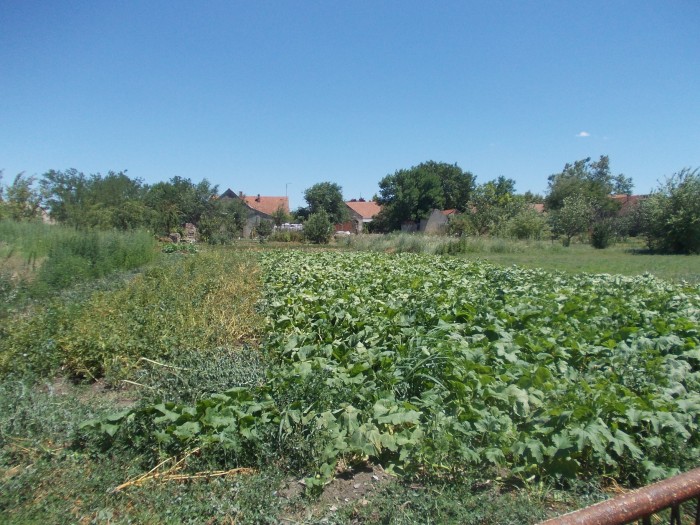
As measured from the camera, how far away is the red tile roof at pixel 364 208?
89500 mm

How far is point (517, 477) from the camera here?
317cm

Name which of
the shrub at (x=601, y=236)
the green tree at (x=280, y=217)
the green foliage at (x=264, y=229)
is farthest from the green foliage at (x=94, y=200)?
the green tree at (x=280, y=217)

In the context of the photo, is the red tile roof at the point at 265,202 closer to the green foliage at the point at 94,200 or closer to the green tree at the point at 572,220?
the green tree at the point at 572,220

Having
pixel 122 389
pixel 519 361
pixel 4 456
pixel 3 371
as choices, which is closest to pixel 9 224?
pixel 3 371

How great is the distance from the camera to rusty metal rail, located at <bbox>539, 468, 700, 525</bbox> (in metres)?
1.42

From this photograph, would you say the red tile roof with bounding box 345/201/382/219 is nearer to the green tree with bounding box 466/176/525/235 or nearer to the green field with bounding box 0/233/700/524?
the green tree with bounding box 466/176/525/235

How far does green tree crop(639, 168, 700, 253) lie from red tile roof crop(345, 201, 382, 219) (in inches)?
2339

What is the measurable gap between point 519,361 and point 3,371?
203 inches

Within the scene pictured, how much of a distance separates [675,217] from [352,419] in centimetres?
3295

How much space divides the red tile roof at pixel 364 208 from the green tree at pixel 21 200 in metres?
71.9

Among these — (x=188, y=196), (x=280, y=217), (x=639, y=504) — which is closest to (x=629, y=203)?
(x=280, y=217)

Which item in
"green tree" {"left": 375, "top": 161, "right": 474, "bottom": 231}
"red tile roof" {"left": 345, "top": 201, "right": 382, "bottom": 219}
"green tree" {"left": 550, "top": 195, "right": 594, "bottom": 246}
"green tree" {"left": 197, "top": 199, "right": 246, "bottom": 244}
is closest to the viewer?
"green tree" {"left": 197, "top": 199, "right": 246, "bottom": 244}

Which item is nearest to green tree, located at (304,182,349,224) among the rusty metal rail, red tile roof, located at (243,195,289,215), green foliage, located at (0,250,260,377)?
red tile roof, located at (243,195,289,215)

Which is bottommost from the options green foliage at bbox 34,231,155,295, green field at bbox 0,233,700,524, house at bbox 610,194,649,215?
green field at bbox 0,233,700,524
